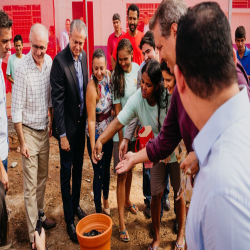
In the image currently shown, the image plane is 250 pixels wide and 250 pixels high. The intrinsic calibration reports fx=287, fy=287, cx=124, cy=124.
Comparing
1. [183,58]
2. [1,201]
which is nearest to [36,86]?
[1,201]

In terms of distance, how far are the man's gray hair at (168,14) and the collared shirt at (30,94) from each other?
62.3 inches

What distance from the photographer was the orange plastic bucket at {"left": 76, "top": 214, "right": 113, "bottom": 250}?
8.39ft

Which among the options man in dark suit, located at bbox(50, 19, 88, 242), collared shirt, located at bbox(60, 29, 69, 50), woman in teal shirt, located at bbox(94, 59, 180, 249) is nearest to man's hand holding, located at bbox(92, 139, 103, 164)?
woman in teal shirt, located at bbox(94, 59, 180, 249)

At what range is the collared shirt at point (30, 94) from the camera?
10.1 feet

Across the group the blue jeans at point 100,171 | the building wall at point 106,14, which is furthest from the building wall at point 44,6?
the blue jeans at point 100,171

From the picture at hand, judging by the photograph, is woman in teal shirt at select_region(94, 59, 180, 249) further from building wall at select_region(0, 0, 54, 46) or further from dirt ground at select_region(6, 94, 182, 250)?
building wall at select_region(0, 0, 54, 46)

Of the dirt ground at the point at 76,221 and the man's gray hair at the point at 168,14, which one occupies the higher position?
the man's gray hair at the point at 168,14

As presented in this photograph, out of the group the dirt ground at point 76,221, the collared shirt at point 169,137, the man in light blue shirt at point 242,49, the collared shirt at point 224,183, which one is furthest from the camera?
the man in light blue shirt at point 242,49

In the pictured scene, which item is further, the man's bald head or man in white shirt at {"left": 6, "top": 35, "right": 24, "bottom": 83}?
man in white shirt at {"left": 6, "top": 35, "right": 24, "bottom": 83}

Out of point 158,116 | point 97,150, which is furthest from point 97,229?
point 158,116

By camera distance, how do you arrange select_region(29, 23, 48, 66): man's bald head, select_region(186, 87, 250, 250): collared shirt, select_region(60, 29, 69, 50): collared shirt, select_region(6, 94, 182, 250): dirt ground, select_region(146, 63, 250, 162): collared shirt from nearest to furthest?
select_region(186, 87, 250, 250): collared shirt, select_region(146, 63, 250, 162): collared shirt, select_region(29, 23, 48, 66): man's bald head, select_region(6, 94, 182, 250): dirt ground, select_region(60, 29, 69, 50): collared shirt

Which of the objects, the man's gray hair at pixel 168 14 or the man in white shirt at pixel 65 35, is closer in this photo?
the man's gray hair at pixel 168 14

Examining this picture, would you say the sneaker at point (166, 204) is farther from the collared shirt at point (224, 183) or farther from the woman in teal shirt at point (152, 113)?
the collared shirt at point (224, 183)

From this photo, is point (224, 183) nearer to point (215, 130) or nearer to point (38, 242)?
point (215, 130)
